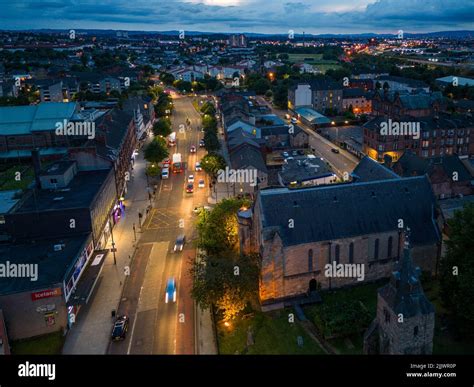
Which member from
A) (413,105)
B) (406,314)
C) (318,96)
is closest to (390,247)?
(406,314)

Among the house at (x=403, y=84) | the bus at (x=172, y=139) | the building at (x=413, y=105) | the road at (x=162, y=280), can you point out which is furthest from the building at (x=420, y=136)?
the house at (x=403, y=84)

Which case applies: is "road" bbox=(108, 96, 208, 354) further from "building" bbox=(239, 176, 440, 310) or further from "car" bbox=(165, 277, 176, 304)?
"building" bbox=(239, 176, 440, 310)

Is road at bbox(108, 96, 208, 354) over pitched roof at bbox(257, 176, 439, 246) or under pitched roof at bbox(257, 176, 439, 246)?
under

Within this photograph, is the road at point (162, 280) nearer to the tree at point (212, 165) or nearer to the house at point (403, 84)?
the tree at point (212, 165)

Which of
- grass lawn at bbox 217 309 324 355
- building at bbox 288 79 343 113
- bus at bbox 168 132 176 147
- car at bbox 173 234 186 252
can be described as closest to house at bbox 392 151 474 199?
car at bbox 173 234 186 252
